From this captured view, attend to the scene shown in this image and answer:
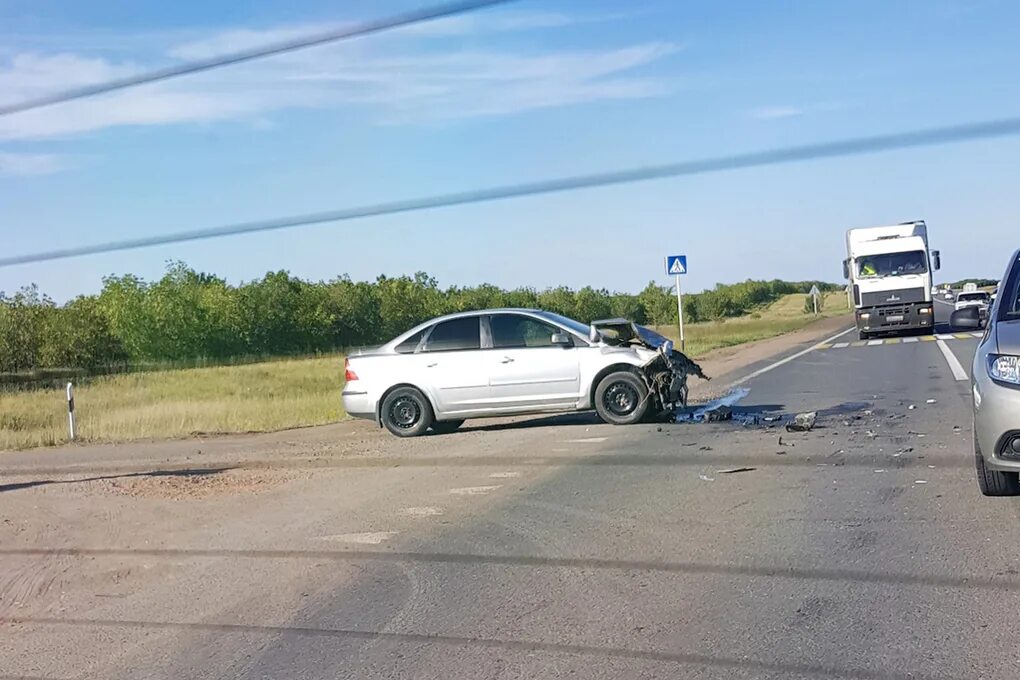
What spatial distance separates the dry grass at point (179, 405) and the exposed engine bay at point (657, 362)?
23.9 feet

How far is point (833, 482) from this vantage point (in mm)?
8992

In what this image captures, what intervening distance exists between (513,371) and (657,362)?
1.94 m

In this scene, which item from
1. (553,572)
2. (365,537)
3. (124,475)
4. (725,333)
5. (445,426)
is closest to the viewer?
(553,572)

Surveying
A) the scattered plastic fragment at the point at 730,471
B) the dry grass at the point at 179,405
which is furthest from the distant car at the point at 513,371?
the dry grass at the point at 179,405

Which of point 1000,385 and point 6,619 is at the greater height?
point 1000,385

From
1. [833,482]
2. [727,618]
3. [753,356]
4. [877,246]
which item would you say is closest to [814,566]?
[727,618]

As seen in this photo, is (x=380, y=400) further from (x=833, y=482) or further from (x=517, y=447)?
(x=833, y=482)

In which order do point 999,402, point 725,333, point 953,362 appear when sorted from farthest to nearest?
point 725,333 → point 953,362 → point 999,402

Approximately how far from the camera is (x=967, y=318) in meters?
8.73

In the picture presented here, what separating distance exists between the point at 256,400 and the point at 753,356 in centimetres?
1491

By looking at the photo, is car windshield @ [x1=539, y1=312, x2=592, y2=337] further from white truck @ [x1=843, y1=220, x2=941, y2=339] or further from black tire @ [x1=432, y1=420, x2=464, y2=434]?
white truck @ [x1=843, y1=220, x2=941, y2=339]

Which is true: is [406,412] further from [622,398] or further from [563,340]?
[622,398]

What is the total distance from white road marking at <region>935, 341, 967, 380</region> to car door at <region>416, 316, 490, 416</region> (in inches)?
379

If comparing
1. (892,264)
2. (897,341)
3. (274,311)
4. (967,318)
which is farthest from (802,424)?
(274,311)
